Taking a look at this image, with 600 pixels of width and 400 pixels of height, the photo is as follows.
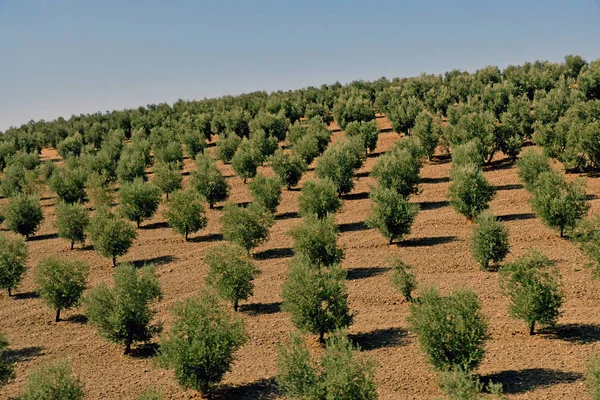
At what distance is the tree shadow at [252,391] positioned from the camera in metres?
27.7

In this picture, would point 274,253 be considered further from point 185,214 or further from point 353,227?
point 185,214

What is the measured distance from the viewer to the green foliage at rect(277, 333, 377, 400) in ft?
74.6

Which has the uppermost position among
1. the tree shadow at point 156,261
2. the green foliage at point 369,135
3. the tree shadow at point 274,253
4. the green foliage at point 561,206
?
the green foliage at point 369,135

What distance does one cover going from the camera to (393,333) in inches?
1316

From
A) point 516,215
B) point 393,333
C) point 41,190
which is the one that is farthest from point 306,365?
point 41,190

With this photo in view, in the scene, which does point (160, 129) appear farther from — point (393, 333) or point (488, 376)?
point (488, 376)

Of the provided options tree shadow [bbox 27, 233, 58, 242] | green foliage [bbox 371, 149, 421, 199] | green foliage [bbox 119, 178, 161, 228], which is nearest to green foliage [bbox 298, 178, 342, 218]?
green foliage [bbox 371, 149, 421, 199]

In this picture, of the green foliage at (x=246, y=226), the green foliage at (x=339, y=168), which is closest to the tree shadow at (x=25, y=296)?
the green foliage at (x=246, y=226)

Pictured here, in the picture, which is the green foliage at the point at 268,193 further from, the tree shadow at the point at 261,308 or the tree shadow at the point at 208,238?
the tree shadow at the point at 261,308

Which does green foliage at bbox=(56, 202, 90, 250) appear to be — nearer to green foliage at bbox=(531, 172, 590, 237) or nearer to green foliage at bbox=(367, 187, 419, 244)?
green foliage at bbox=(367, 187, 419, 244)

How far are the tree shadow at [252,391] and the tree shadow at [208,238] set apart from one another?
92.4ft

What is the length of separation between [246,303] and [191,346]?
13321 millimetres

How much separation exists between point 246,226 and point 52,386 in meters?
26.4

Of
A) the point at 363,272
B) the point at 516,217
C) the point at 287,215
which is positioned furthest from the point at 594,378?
the point at 287,215
